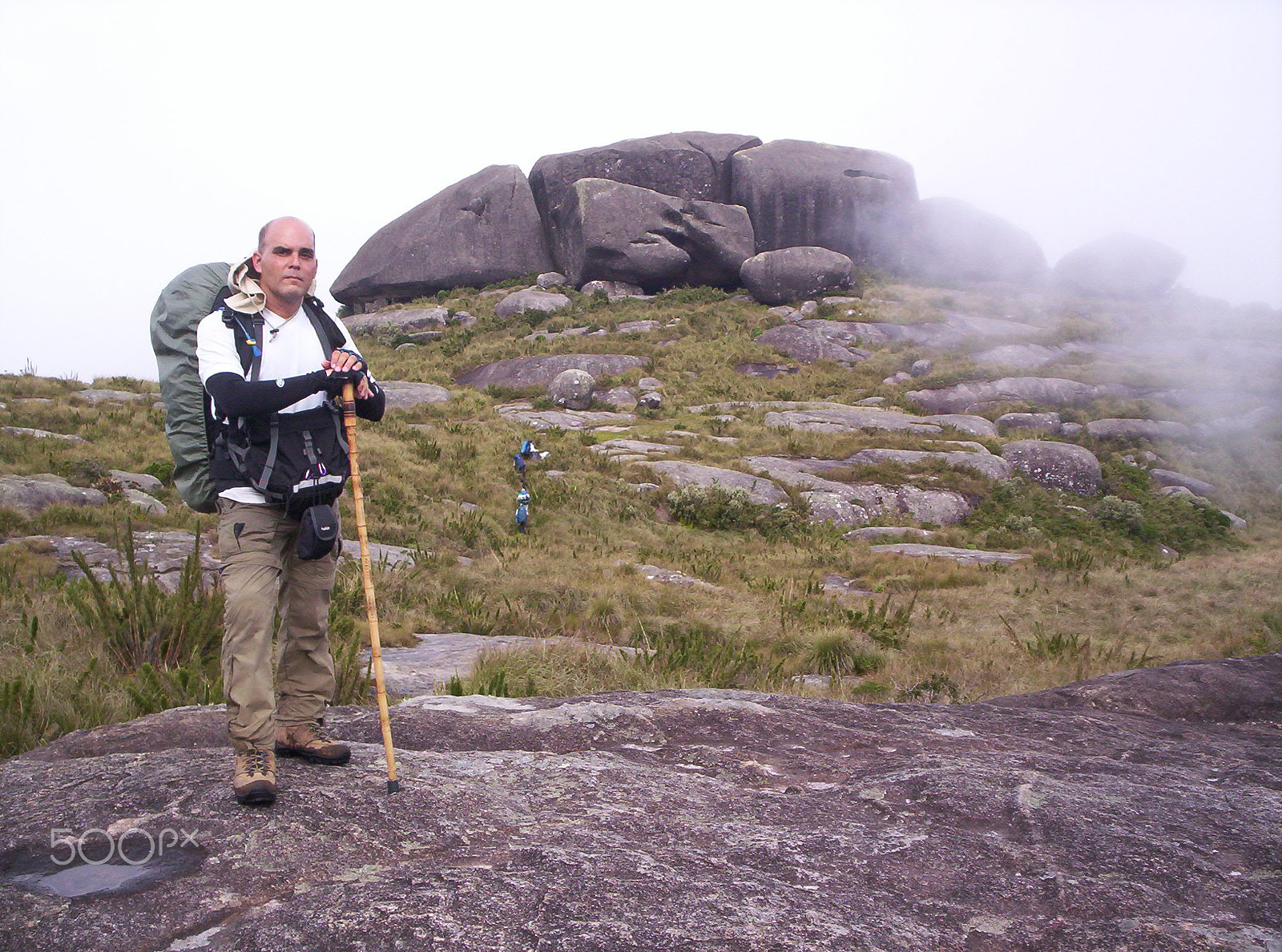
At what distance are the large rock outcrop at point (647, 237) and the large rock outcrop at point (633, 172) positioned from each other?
0.85 meters

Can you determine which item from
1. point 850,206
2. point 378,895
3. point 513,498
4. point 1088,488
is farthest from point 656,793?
point 850,206

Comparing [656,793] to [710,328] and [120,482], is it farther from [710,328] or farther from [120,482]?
[710,328]

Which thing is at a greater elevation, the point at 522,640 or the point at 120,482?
the point at 120,482

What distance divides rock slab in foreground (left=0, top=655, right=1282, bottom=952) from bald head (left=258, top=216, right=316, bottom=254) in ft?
6.12

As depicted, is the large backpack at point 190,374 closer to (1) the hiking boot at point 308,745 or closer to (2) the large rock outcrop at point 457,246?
(1) the hiking boot at point 308,745

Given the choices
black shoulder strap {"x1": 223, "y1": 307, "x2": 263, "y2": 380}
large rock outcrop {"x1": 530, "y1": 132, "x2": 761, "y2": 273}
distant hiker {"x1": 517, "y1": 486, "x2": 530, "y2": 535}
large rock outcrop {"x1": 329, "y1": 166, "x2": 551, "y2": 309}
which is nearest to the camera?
black shoulder strap {"x1": 223, "y1": 307, "x2": 263, "y2": 380}

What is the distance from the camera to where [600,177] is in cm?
4209

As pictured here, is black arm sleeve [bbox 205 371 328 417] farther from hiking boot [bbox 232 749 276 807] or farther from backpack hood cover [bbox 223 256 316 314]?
hiking boot [bbox 232 749 276 807]

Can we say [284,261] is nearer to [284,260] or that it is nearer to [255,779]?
[284,260]

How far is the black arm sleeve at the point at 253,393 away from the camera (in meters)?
2.95

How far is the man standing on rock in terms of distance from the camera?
116 inches

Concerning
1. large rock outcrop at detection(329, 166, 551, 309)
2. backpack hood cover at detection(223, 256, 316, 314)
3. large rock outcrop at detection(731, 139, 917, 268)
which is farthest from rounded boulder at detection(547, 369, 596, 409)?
backpack hood cover at detection(223, 256, 316, 314)

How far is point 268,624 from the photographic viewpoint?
301 centimetres

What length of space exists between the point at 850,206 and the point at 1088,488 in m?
26.7
